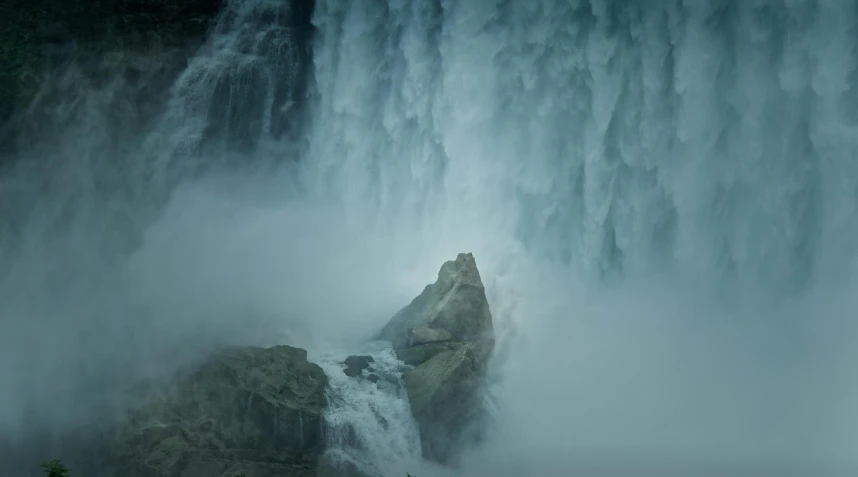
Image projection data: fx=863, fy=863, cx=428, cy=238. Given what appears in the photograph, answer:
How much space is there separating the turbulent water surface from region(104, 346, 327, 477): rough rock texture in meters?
1.21

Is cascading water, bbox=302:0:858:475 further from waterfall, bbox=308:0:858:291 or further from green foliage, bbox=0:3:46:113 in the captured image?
green foliage, bbox=0:3:46:113

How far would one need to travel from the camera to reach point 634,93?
2662cm

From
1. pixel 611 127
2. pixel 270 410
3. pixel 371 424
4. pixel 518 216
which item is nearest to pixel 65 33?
pixel 518 216

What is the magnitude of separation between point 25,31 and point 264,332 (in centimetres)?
1604

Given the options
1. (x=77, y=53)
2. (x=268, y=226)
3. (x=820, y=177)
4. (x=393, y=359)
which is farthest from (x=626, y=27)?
(x=77, y=53)

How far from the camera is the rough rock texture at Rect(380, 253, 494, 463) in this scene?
2314 cm

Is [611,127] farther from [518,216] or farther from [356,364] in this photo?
[356,364]

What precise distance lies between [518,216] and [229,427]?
40.6 feet

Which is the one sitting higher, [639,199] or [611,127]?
[611,127]

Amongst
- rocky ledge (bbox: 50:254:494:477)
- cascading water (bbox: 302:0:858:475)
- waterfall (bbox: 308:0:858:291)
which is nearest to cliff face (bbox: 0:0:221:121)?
waterfall (bbox: 308:0:858:291)

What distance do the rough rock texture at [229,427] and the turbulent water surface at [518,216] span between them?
1.21 metres

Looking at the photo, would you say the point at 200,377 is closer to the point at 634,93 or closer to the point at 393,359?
the point at 393,359

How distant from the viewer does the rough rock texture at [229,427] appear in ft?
69.8

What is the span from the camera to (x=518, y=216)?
96.7ft
